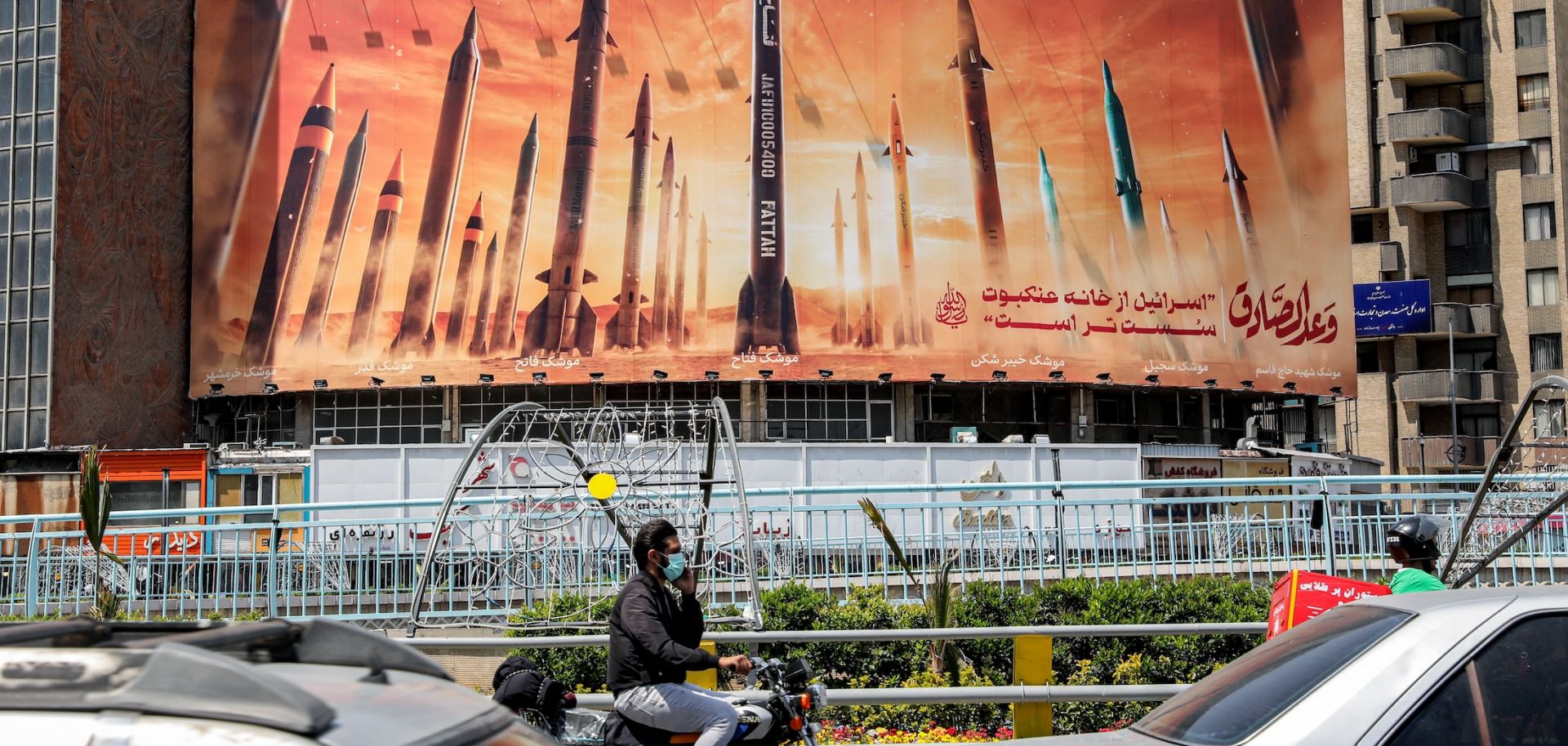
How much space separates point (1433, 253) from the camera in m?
46.7

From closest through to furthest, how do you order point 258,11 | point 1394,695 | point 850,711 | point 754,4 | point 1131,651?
point 1394,695, point 850,711, point 1131,651, point 754,4, point 258,11

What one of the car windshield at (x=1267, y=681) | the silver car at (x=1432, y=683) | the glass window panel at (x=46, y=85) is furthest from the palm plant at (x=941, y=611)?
the glass window panel at (x=46, y=85)

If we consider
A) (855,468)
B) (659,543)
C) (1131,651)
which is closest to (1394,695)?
(659,543)

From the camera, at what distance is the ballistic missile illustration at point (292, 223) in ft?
110

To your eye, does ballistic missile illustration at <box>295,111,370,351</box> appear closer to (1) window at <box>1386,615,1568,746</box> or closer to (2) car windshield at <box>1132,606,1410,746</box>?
(2) car windshield at <box>1132,606,1410,746</box>

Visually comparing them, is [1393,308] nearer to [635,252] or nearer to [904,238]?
[904,238]

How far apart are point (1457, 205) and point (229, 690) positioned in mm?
49561

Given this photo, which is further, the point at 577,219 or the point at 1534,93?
the point at 1534,93

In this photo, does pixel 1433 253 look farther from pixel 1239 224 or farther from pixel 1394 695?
pixel 1394 695

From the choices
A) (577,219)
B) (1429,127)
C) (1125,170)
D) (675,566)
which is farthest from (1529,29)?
(675,566)

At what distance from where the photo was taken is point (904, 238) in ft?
105

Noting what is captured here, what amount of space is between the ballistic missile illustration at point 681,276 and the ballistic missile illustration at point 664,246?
13cm

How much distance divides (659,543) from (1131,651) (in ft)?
17.4

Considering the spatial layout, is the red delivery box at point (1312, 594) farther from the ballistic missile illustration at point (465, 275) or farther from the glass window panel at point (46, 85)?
the glass window panel at point (46, 85)
